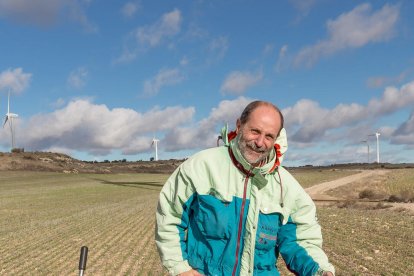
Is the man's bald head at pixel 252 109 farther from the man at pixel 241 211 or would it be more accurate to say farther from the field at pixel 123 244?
the field at pixel 123 244

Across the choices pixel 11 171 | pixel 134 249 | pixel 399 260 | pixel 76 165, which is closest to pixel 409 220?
pixel 399 260

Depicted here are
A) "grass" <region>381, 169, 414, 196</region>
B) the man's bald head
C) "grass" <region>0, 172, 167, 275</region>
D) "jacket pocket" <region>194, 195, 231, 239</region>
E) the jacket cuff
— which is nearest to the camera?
"jacket pocket" <region>194, 195, 231, 239</region>

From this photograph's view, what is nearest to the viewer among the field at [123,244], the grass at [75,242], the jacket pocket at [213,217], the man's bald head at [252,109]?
the jacket pocket at [213,217]

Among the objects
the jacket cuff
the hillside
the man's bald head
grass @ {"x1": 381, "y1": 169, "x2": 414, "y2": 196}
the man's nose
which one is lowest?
grass @ {"x1": 381, "y1": 169, "x2": 414, "y2": 196}

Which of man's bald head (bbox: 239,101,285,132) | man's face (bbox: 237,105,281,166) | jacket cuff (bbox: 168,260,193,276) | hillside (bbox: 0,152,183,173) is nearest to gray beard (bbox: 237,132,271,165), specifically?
man's face (bbox: 237,105,281,166)

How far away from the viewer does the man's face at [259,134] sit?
10.9ft

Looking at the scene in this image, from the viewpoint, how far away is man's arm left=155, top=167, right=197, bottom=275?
3314 millimetres

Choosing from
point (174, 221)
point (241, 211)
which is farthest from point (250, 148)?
point (174, 221)

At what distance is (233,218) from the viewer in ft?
10.6

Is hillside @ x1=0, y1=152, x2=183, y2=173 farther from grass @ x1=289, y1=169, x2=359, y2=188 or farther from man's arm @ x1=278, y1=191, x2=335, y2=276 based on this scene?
man's arm @ x1=278, y1=191, x2=335, y2=276

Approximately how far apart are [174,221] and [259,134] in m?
0.83

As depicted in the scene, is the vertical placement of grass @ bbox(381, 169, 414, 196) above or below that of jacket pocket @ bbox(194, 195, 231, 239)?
below

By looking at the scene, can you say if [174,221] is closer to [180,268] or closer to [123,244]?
[180,268]

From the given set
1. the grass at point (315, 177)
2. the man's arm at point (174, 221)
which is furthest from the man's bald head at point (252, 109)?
the grass at point (315, 177)
